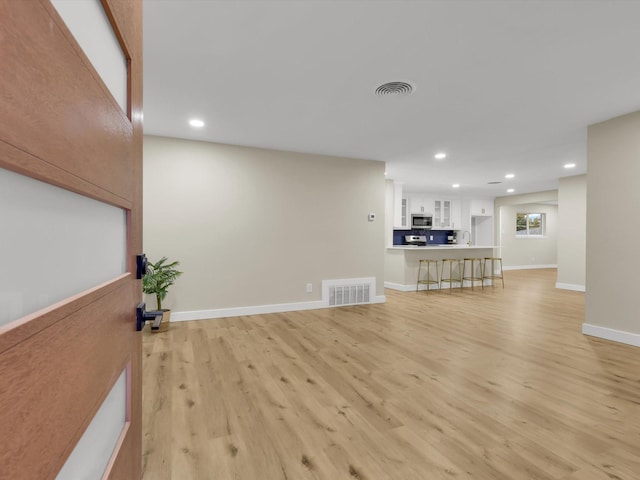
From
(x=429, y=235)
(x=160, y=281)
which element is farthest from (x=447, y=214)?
(x=160, y=281)

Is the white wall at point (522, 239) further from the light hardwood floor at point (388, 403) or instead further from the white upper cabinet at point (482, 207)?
the light hardwood floor at point (388, 403)

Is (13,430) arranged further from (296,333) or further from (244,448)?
(296,333)

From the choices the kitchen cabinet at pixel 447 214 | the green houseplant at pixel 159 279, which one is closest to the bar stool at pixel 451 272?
the kitchen cabinet at pixel 447 214

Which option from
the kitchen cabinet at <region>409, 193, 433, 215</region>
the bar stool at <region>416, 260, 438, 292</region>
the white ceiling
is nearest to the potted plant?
the white ceiling

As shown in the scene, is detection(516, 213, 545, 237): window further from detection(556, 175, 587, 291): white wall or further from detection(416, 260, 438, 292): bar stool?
detection(416, 260, 438, 292): bar stool

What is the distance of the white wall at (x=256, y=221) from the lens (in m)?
4.05

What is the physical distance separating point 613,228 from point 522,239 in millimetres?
8329

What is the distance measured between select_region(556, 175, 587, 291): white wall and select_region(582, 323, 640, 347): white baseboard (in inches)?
148

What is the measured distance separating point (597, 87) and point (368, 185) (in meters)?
3.08

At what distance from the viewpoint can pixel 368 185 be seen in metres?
5.30

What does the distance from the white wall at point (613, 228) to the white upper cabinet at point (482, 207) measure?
6.44 metres

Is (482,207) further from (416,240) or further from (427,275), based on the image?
(427,275)

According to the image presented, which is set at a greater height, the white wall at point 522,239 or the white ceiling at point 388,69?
the white ceiling at point 388,69

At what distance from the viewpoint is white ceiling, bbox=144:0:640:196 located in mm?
1866
